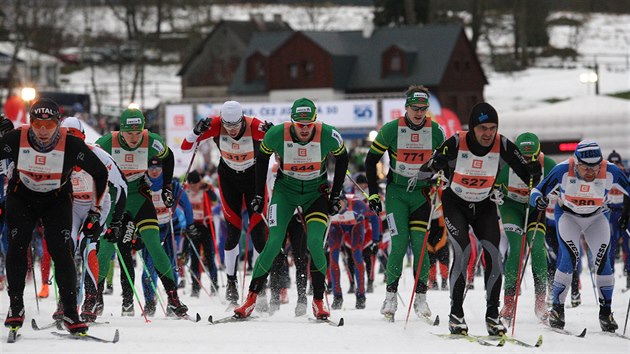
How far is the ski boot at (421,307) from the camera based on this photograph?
10.9 metres

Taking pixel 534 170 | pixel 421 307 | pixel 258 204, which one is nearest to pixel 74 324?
pixel 258 204

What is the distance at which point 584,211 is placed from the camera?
35.4 ft

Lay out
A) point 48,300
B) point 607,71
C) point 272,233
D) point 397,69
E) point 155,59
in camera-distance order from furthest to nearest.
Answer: point 155,59
point 607,71
point 397,69
point 48,300
point 272,233

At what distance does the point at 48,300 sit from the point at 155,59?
64.4m

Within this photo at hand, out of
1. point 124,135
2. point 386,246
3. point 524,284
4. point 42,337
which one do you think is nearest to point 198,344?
point 42,337

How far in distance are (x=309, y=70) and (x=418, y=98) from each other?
49.4 meters

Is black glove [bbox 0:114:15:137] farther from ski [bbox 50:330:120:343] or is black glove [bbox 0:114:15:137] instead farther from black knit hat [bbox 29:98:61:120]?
ski [bbox 50:330:120:343]

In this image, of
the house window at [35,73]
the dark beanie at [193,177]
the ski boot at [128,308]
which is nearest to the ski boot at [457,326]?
the ski boot at [128,308]

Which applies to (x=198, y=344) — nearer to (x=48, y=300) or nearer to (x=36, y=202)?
(x=36, y=202)

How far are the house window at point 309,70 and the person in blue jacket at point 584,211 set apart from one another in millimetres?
49023

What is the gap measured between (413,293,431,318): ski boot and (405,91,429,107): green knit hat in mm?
1893

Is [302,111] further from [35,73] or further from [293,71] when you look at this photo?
[35,73]

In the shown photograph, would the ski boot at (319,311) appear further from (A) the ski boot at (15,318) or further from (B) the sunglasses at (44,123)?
(B) the sunglasses at (44,123)

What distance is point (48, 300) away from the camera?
13961 millimetres
